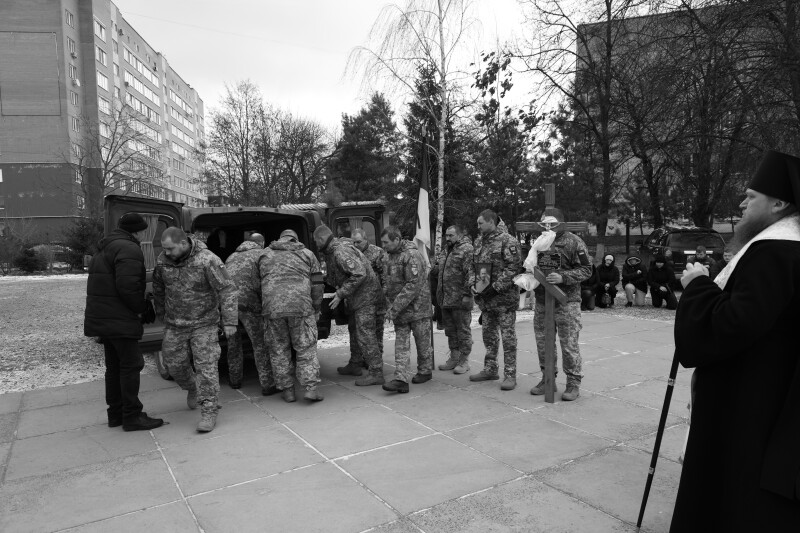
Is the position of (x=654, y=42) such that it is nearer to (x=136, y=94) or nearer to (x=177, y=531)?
(x=177, y=531)

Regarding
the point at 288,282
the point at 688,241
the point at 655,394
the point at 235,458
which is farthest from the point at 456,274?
the point at 688,241

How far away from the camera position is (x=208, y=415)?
15.3 feet

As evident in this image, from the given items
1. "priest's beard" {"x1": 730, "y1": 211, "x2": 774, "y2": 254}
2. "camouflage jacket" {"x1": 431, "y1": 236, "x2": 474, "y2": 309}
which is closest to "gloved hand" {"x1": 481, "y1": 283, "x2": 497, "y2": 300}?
"camouflage jacket" {"x1": 431, "y1": 236, "x2": 474, "y2": 309}

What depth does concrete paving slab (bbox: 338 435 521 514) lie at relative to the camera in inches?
131

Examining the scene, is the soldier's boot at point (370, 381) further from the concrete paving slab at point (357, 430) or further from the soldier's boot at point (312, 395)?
the concrete paving slab at point (357, 430)

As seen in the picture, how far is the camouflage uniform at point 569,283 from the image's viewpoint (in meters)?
5.10

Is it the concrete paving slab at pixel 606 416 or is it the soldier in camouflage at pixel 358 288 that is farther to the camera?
the soldier in camouflage at pixel 358 288

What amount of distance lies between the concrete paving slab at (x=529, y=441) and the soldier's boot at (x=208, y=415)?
2.08m

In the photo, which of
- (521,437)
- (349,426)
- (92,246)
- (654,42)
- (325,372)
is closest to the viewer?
(521,437)

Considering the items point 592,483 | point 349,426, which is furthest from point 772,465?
point 349,426

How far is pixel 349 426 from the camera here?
4.61 metres

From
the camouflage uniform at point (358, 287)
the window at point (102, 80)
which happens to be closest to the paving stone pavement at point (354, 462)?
the camouflage uniform at point (358, 287)

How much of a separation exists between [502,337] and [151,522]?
142 inches

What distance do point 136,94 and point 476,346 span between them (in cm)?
6458
